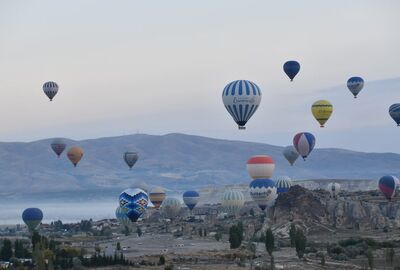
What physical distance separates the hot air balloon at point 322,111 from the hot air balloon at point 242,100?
37.6 ft

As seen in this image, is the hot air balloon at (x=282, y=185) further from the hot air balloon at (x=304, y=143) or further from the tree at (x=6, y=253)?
the tree at (x=6, y=253)

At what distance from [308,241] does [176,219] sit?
3891cm

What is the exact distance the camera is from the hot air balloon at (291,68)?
77188 mm

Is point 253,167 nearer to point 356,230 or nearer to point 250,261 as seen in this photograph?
point 356,230

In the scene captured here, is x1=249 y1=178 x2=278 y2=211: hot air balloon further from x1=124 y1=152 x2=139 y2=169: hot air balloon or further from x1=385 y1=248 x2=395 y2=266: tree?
x1=124 y1=152 x2=139 y2=169: hot air balloon

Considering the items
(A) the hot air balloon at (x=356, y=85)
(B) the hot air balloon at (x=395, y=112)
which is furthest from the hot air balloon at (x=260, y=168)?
(B) the hot air balloon at (x=395, y=112)

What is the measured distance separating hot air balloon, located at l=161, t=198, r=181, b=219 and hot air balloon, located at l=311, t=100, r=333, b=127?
25.1 meters

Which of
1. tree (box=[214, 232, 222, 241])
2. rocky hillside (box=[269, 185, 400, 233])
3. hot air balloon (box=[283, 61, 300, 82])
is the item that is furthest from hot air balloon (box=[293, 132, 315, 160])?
tree (box=[214, 232, 222, 241])

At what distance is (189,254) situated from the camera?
196ft

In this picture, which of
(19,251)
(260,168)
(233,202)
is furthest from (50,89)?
(19,251)

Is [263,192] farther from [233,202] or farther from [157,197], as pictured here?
[157,197]

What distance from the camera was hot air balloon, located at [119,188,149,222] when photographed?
68.4m

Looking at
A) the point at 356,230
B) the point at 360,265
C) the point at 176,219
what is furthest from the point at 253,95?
the point at 176,219

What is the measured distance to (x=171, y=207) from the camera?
10050 cm
